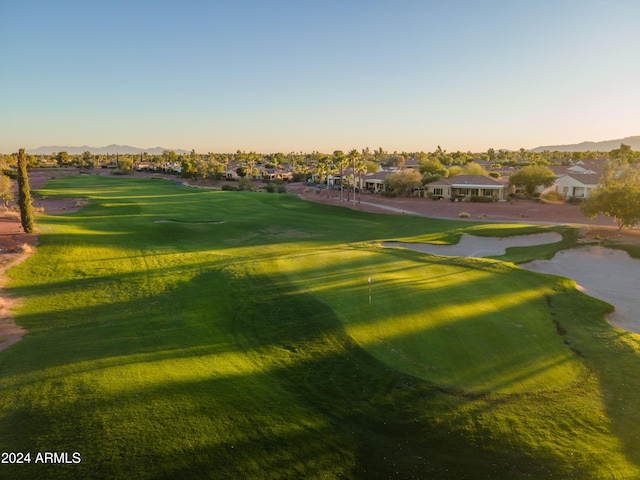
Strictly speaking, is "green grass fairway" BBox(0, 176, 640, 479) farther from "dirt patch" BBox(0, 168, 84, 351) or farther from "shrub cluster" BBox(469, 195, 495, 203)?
"shrub cluster" BBox(469, 195, 495, 203)

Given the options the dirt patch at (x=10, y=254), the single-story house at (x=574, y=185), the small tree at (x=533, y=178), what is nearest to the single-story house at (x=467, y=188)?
the small tree at (x=533, y=178)

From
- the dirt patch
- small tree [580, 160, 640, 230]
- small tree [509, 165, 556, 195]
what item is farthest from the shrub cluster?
the dirt patch

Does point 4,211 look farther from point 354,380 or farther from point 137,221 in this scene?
point 354,380

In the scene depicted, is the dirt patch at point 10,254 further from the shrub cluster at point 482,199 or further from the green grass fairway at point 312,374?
the shrub cluster at point 482,199

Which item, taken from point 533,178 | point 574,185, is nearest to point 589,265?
point 533,178

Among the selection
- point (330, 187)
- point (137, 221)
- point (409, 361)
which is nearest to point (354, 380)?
point (409, 361)
